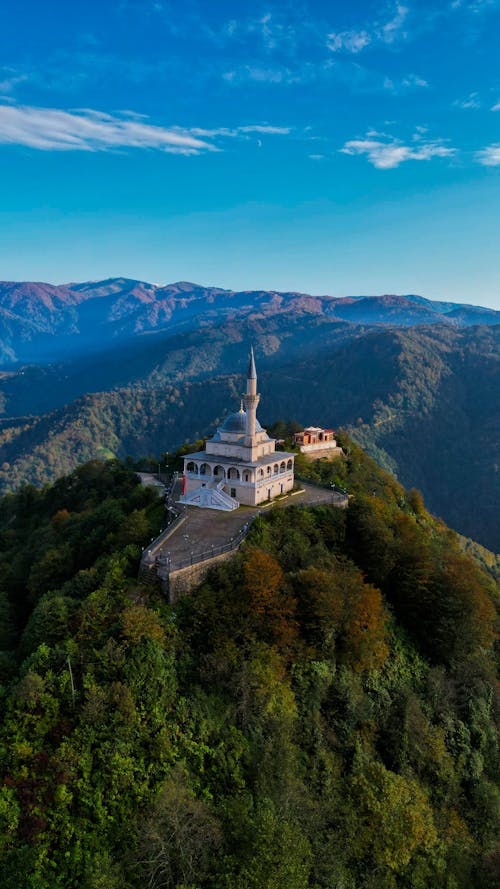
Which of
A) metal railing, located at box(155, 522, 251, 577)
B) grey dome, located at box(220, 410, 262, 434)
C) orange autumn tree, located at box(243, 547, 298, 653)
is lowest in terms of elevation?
orange autumn tree, located at box(243, 547, 298, 653)

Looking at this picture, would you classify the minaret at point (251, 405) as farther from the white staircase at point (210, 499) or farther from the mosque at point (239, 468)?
the white staircase at point (210, 499)

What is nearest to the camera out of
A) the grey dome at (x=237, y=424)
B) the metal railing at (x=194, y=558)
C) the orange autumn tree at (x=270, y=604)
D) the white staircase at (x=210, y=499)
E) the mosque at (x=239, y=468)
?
the orange autumn tree at (x=270, y=604)

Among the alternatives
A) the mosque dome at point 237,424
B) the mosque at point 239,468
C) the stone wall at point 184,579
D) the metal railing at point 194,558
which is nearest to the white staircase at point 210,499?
the mosque at point 239,468

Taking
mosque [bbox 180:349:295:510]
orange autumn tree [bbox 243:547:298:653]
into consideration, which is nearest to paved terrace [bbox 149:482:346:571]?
mosque [bbox 180:349:295:510]

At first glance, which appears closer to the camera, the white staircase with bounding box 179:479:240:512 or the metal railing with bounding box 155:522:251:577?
the metal railing with bounding box 155:522:251:577

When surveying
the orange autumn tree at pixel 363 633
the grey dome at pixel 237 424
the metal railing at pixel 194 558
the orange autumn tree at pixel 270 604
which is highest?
the grey dome at pixel 237 424

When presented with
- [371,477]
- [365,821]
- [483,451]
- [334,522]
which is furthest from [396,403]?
[365,821]

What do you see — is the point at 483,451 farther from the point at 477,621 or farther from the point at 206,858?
the point at 206,858

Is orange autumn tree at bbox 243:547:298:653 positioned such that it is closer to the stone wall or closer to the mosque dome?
the stone wall
